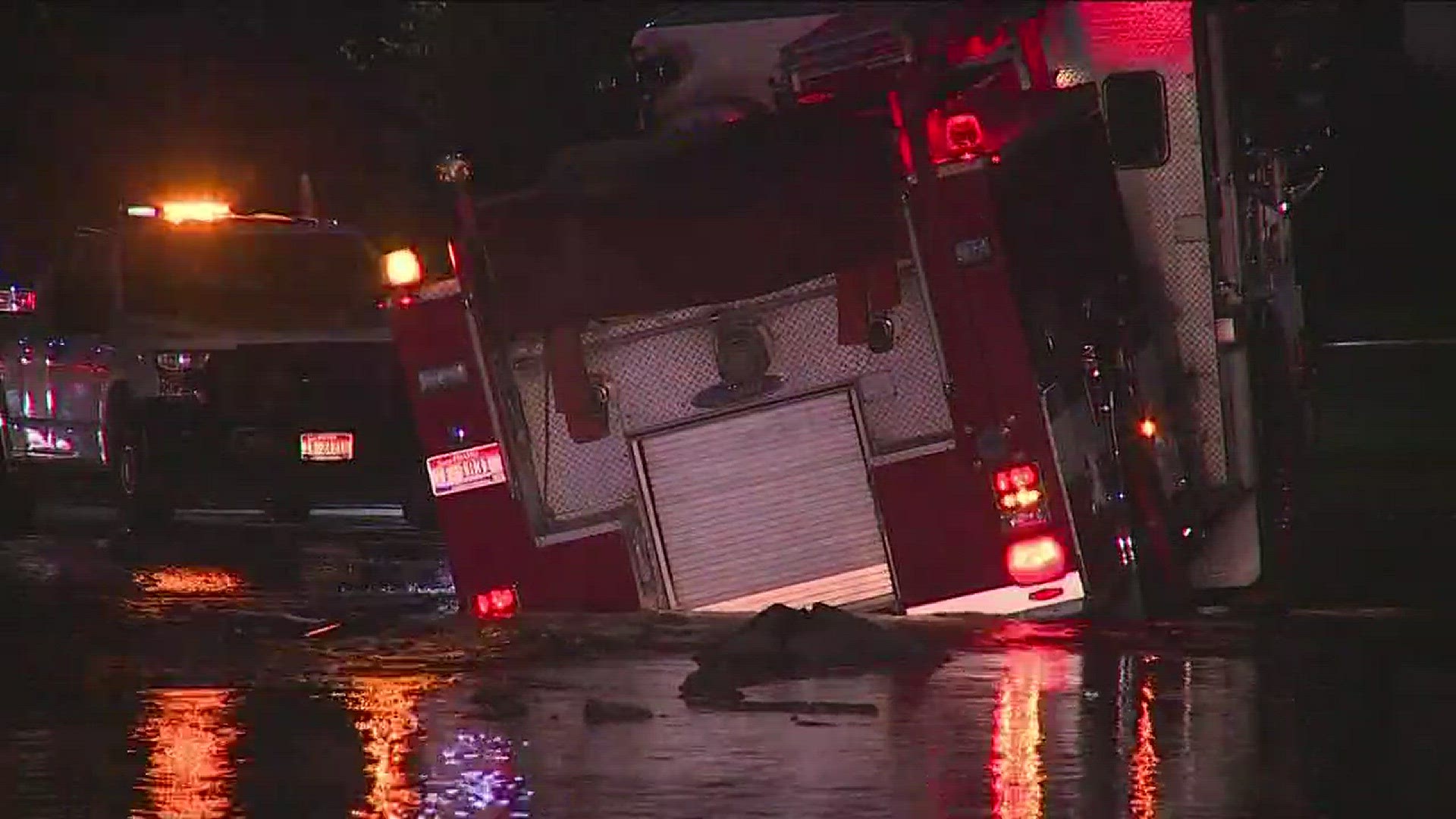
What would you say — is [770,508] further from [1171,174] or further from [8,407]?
[8,407]

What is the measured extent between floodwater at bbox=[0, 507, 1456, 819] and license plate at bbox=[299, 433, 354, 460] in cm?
439

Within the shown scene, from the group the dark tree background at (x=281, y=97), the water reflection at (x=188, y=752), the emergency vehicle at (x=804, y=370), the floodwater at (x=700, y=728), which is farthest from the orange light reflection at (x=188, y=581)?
the dark tree background at (x=281, y=97)

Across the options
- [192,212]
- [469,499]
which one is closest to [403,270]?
[469,499]

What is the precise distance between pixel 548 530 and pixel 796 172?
5.71 feet

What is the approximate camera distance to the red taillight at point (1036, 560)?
1159cm

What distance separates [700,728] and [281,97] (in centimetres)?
2764

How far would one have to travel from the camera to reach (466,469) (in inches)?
481

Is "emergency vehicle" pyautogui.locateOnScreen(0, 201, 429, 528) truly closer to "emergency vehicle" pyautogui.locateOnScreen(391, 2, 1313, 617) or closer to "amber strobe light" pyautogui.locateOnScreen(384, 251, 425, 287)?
"amber strobe light" pyautogui.locateOnScreen(384, 251, 425, 287)

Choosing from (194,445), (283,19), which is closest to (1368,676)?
(194,445)

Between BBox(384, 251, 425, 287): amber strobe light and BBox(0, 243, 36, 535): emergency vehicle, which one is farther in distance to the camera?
BBox(0, 243, 36, 535): emergency vehicle

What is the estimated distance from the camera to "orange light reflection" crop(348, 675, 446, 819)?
340 inches

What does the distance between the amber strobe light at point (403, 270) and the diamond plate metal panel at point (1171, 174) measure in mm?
3117

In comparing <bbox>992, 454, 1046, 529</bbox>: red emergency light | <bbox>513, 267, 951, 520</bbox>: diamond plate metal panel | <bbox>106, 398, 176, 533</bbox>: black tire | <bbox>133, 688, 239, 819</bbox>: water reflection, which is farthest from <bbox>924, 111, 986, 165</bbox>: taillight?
<bbox>106, 398, 176, 533</bbox>: black tire

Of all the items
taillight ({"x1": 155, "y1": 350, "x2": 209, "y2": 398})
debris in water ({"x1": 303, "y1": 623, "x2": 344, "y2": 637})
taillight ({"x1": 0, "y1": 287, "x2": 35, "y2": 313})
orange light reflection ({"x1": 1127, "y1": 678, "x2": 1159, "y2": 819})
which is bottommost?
orange light reflection ({"x1": 1127, "y1": 678, "x2": 1159, "y2": 819})
